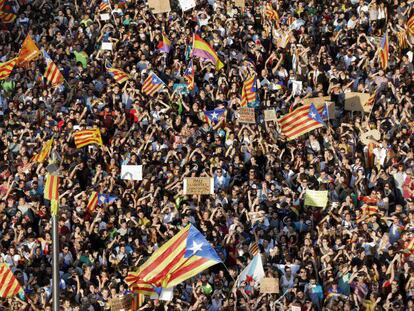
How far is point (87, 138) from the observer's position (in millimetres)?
32125

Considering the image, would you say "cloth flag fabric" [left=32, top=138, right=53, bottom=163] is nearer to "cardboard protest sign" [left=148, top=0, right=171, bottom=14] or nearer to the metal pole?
"cardboard protest sign" [left=148, top=0, right=171, bottom=14]

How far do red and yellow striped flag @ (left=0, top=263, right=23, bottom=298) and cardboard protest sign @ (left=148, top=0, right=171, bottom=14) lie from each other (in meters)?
11.4

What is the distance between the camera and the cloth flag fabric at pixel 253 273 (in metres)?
27.8

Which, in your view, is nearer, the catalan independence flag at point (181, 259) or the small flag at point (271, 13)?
the catalan independence flag at point (181, 259)

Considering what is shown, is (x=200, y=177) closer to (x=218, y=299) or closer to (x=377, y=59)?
(x=218, y=299)

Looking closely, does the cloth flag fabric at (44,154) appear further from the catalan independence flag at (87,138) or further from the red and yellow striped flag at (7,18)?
the red and yellow striped flag at (7,18)

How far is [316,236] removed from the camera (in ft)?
96.2

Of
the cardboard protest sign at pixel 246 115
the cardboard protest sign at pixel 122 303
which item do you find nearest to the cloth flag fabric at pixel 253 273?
the cardboard protest sign at pixel 122 303

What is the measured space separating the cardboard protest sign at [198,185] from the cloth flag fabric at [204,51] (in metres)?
4.91

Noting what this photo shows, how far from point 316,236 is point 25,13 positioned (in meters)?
12.2

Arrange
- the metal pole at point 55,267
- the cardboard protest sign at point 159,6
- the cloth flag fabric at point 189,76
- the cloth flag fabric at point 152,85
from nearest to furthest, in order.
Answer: the metal pole at point 55,267, the cloth flag fabric at point 152,85, the cloth flag fabric at point 189,76, the cardboard protest sign at point 159,6

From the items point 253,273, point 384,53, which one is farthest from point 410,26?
point 253,273

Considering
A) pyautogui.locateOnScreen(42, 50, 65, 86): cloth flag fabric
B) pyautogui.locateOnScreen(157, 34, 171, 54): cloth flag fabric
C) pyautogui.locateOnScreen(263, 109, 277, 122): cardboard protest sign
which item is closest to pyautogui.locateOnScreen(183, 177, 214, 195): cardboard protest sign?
pyautogui.locateOnScreen(263, 109, 277, 122): cardboard protest sign

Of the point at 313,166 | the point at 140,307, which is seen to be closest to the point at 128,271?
the point at 140,307
